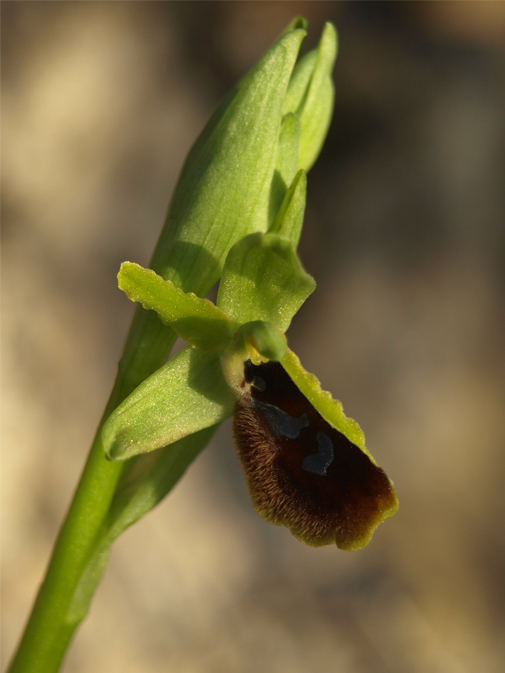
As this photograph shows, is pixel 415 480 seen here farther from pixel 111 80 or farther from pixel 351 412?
pixel 111 80

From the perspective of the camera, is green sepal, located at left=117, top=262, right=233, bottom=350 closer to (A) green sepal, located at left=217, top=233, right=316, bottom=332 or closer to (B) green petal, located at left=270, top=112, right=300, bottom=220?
(A) green sepal, located at left=217, top=233, right=316, bottom=332

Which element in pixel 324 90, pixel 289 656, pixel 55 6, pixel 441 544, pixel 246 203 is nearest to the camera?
pixel 246 203

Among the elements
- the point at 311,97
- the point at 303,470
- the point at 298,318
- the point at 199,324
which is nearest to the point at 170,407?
the point at 199,324

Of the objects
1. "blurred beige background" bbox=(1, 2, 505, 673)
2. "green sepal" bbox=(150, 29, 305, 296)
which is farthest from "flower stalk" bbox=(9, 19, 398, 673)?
"blurred beige background" bbox=(1, 2, 505, 673)

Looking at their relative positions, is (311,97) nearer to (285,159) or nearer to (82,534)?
(285,159)

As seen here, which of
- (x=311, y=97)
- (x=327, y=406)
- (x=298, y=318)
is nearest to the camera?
(x=327, y=406)

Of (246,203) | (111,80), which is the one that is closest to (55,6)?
(111,80)

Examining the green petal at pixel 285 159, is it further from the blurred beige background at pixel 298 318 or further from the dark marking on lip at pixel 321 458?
the blurred beige background at pixel 298 318
